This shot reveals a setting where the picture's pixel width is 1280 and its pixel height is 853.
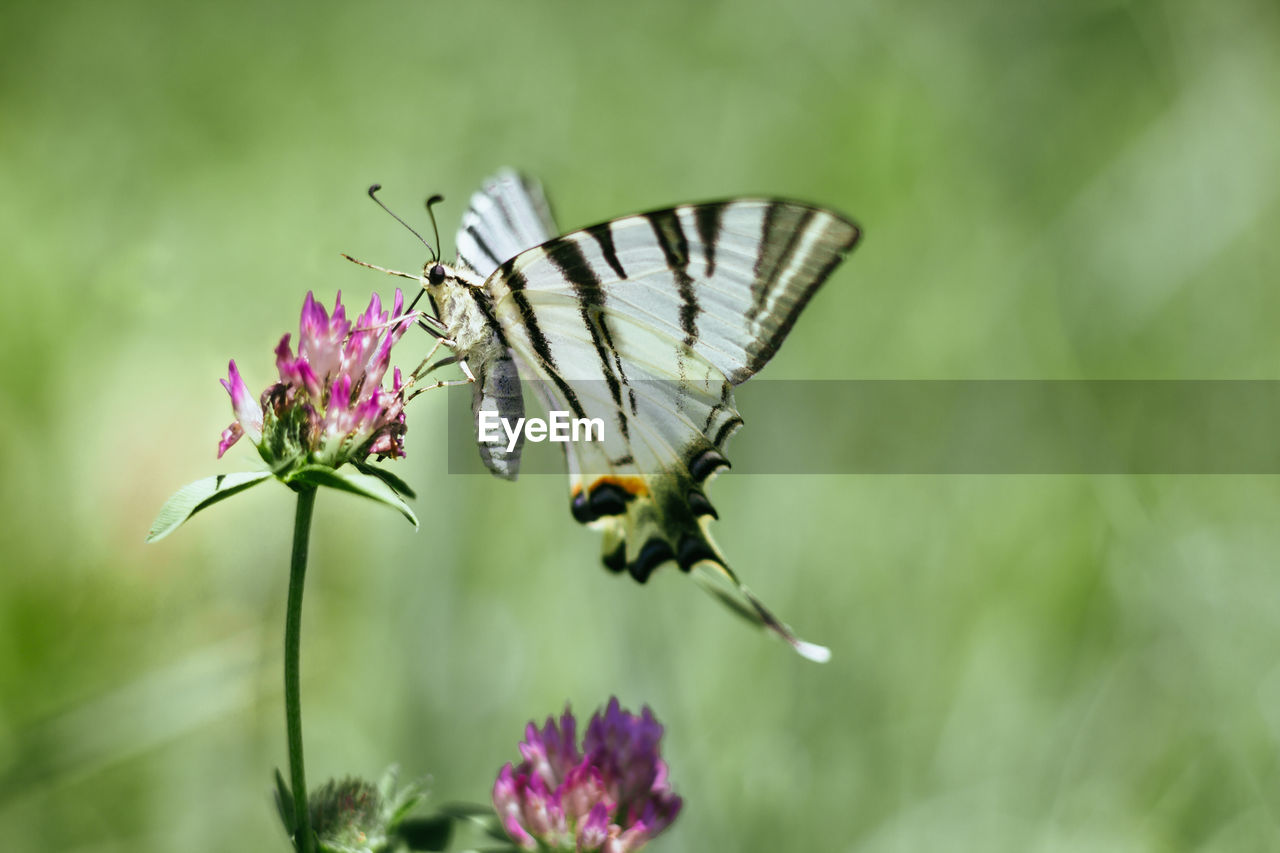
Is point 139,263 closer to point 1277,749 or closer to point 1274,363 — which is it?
point 1277,749

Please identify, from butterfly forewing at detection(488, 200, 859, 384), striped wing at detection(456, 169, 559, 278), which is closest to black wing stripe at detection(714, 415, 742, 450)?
butterfly forewing at detection(488, 200, 859, 384)

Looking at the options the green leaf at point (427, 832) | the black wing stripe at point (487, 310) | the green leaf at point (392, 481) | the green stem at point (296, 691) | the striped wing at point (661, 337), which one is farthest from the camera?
the black wing stripe at point (487, 310)

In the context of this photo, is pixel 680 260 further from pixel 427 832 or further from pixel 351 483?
pixel 427 832

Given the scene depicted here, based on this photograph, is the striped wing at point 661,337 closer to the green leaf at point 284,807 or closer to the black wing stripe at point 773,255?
the black wing stripe at point 773,255

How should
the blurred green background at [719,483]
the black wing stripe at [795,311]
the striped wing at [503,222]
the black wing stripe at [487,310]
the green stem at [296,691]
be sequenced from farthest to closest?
the blurred green background at [719,483] < the striped wing at [503,222] < the black wing stripe at [487,310] < the black wing stripe at [795,311] < the green stem at [296,691]

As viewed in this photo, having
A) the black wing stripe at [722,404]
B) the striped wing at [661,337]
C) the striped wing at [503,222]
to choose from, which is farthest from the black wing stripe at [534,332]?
the black wing stripe at [722,404]

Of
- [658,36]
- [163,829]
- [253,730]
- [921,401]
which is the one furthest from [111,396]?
[658,36]

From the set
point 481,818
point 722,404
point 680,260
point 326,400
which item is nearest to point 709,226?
point 680,260

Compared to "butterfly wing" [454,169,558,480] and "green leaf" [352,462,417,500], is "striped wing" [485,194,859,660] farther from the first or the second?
"green leaf" [352,462,417,500]

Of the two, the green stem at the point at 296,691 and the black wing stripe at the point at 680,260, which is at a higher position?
the black wing stripe at the point at 680,260
